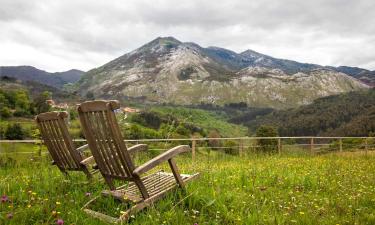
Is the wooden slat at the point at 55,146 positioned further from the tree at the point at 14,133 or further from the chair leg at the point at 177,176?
the tree at the point at 14,133

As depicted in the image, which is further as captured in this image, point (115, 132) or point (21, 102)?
point (21, 102)

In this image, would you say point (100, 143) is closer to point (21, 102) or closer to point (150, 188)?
point (150, 188)

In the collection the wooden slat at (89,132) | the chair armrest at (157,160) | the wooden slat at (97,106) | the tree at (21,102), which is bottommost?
the tree at (21,102)

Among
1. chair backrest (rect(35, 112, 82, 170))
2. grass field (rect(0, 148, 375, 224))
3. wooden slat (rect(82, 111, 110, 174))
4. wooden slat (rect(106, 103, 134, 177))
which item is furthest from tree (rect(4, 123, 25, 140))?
wooden slat (rect(106, 103, 134, 177))

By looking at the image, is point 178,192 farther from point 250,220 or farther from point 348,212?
point 348,212

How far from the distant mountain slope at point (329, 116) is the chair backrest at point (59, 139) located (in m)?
118

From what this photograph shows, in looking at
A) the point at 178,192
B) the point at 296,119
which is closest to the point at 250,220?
the point at 178,192

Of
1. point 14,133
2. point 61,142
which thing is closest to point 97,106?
point 61,142

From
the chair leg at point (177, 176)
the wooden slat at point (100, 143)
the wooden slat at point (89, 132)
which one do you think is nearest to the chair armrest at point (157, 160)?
the chair leg at point (177, 176)

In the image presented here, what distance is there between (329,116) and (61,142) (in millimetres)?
170705

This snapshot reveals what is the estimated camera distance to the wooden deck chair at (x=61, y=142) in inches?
172

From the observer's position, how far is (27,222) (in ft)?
11.2

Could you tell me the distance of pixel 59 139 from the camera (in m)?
4.54

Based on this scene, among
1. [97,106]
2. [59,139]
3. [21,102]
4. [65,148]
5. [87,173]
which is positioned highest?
[97,106]
